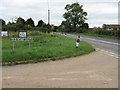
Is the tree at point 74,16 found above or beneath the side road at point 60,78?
above

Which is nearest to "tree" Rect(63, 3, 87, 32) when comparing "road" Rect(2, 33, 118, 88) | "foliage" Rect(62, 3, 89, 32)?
"foliage" Rect(62, 3, 89, 32)

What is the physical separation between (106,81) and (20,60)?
4399 millimetres

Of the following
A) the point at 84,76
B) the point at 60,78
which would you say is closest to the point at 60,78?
the point at 60,78

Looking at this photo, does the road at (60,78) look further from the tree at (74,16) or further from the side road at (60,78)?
the tree at (74,16)

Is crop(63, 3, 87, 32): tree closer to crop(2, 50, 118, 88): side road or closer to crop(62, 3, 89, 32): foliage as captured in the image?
crop(62, 3, 89, 32): foliage

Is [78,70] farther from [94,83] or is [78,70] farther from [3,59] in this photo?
[3,59]

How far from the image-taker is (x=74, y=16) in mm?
74688

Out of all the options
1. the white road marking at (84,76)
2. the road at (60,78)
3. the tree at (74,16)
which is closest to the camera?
the road at (60,78)

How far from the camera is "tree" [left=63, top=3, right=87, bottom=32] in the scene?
2884 inches

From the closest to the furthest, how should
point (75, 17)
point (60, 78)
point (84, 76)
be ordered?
1. point (60, 78)
2. point (84, 76)
3. point (75, 17)

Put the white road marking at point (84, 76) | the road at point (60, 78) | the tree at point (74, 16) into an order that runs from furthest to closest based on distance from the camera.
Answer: the tree at point (74, 16) → the white road marking at point (84, 76) → the road at point (60, 78)

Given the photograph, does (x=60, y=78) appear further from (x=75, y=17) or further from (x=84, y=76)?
(x=75, y=17)

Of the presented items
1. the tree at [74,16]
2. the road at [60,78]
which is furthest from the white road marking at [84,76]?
the tree at [74,16]

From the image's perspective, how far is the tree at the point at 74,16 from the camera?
7325cm
